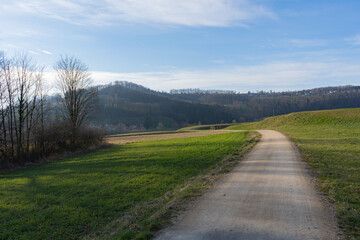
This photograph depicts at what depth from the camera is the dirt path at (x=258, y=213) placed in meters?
5.01

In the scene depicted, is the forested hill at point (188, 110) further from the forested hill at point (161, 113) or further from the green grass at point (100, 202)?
the green grass at point (100, 202)

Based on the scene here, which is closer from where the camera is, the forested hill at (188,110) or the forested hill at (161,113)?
the forested hill at (161,113)

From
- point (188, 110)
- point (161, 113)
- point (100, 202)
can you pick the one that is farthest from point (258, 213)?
point (188, 110)

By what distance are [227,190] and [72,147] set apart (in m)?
23.7

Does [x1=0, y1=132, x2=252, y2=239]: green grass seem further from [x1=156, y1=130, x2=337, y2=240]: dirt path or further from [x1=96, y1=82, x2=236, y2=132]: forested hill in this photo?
[x1=96, y1=82, x2=236, y2=132]: forested hill

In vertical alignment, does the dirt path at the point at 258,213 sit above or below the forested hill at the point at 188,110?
below

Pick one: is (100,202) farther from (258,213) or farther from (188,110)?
(188,110)

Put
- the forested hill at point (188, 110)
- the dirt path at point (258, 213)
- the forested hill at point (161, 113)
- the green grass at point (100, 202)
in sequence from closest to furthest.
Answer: the dirt path at point (258, 213) → the green grass at point (100, 202) → the forested hill at point (161, 113) → the forested hill at point (188, 110)

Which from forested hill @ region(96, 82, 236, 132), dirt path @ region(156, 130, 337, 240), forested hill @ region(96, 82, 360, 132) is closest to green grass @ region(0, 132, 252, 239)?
dirt path @ region(156, 130, 337, 240)

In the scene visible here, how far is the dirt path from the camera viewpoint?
16.4 feet

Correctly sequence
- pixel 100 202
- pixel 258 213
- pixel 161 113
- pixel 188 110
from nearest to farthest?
pixel 258 213 < pixel 100 202 < pixel 161 113 < pixel 188 110

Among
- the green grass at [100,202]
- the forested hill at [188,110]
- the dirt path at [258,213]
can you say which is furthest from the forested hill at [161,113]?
the dirt path at [258,213]

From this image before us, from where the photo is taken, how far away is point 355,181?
912 centimetres

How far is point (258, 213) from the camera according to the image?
6086 mm
